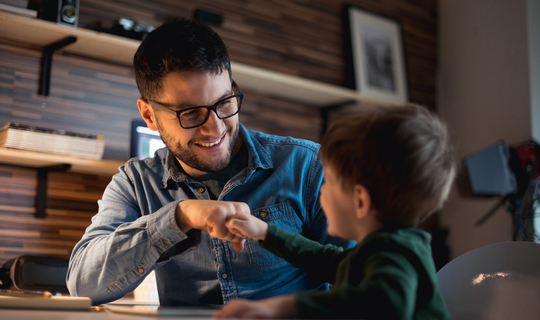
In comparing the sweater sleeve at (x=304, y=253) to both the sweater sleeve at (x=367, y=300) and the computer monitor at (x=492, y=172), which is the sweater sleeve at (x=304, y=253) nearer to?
the sweater sleeve at (x=367, y=300)

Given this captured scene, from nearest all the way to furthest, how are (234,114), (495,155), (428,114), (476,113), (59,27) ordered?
(428,114) → (234,114) → (59,27) → (495,155) → (476,113)

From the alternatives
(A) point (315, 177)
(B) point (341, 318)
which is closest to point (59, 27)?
(A) point (315, 177)

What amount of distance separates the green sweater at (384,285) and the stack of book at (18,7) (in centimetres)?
185

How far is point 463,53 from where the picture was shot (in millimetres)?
3719

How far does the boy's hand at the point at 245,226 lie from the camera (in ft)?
3.12

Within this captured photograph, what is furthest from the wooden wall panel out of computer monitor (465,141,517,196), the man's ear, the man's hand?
computer monitor (465,141,517,196)

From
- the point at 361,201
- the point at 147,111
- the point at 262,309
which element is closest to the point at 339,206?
the point at 361,201

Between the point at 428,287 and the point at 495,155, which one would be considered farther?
the point at 495,155

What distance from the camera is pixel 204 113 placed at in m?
1.33

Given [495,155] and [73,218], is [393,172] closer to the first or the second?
[73,218]

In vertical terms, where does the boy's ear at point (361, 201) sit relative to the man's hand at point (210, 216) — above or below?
above

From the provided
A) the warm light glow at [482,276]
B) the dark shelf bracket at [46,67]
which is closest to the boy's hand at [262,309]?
the warm light glow at [482,276]

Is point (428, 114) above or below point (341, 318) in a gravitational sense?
above

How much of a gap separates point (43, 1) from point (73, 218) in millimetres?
1078
